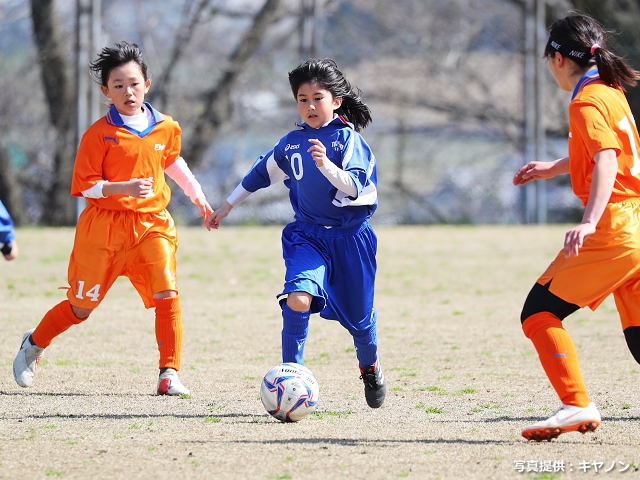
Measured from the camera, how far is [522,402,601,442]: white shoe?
378 cm

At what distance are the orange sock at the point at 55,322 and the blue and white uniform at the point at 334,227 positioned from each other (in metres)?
1.28

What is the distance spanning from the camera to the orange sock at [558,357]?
152 inches

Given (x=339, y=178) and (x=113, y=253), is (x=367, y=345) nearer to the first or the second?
(x=339, y=178)

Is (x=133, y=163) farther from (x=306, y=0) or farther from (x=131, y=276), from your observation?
(x=306, y=0)

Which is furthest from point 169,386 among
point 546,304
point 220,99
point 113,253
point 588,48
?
point 220,99

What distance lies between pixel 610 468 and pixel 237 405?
6.22ft

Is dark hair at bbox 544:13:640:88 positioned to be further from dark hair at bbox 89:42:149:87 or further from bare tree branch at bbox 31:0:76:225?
bare tree branch at bbox 31:0:76:225

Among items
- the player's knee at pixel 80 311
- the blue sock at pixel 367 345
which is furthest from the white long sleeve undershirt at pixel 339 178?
the player's knee at pixel 80 311

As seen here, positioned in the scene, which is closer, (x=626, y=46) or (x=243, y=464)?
(x=243, y=464)

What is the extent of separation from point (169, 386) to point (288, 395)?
0.93 metres

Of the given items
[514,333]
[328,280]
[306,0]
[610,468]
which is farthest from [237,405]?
[306,0]

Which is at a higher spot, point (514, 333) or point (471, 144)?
point (471, 144)

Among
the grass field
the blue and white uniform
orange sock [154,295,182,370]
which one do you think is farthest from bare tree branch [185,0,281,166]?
the blue and white uniform

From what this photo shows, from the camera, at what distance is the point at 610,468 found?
354 centimetres
